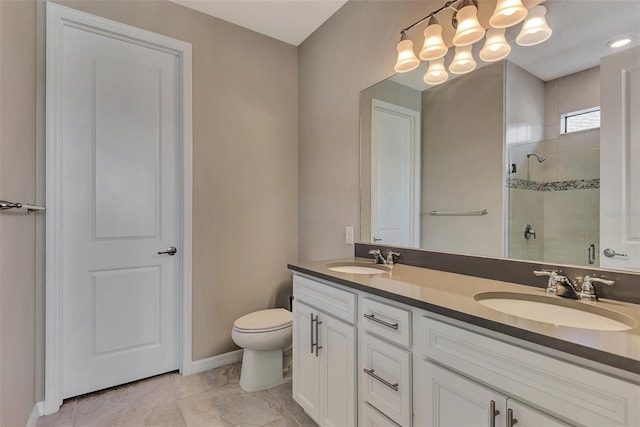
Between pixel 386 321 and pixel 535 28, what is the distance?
131 cm

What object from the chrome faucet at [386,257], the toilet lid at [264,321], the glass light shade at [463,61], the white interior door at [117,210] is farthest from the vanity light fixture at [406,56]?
the toilet lid at [264,321]

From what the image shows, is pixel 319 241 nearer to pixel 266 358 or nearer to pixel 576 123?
pixel 266 358

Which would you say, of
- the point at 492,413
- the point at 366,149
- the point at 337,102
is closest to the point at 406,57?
the point at 366,149

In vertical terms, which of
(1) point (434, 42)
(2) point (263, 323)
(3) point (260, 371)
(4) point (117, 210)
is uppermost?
(1) point (434, 42)

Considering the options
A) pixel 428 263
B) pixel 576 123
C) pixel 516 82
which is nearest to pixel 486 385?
pixel 428 263

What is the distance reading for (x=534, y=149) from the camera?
1257 millimetres

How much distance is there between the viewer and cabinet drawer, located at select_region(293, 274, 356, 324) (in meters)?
1.33

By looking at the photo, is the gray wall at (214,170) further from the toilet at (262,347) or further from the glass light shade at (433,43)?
the glass light shade at (433,43)

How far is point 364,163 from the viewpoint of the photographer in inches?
81.0

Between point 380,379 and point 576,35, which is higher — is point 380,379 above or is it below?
below

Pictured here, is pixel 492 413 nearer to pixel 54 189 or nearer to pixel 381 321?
pixel 381 321

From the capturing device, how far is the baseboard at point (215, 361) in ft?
7.32

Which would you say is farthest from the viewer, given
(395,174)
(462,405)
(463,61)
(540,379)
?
(395,174)

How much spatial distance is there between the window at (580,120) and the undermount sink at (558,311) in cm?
62
